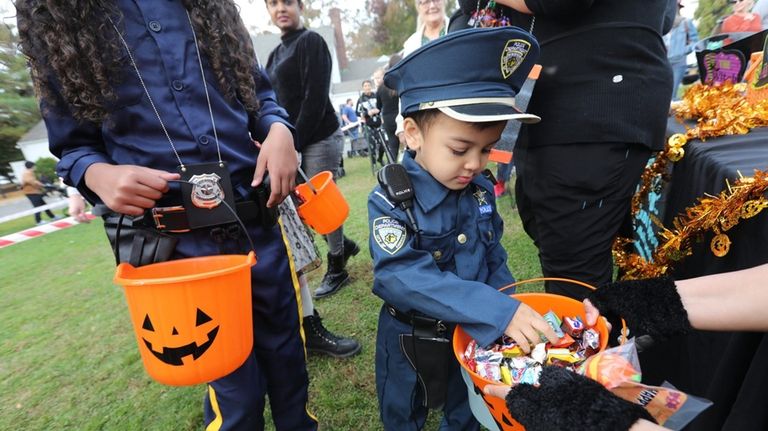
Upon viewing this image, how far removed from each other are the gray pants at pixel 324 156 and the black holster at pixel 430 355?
1767 mm

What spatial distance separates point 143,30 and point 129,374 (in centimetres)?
228

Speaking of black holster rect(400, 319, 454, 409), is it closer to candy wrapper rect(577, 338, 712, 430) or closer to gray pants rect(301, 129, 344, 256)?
candy wrapper rect(577, 338, 712, 430)

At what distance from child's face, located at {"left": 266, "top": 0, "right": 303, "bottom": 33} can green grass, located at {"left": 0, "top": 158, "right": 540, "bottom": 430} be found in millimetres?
2012

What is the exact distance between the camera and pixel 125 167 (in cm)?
108

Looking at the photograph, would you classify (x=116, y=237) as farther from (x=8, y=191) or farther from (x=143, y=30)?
(x=8, y=191)

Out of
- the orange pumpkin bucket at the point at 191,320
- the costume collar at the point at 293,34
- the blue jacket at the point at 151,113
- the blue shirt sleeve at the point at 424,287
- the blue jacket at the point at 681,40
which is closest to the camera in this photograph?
the orange pumpkin bucket at the point at 191,320

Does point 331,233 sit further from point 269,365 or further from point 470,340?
point 470,340

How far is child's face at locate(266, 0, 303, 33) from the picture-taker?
2562 mm

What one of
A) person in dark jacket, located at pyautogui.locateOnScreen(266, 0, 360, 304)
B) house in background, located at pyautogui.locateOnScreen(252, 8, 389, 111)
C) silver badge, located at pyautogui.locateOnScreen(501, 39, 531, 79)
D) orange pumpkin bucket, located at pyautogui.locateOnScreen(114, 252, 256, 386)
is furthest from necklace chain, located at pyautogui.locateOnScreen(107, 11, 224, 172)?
house in background, located at pyautogui.locateOnScreen(252, 8, 389, 111)

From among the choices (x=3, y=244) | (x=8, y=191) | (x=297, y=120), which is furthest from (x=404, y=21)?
(x=297, y=120)

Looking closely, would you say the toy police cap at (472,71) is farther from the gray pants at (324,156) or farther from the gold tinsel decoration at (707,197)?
the gray pants at (324,156)

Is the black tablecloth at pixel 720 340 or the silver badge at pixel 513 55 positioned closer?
the black tablecloth at pixel 720 340

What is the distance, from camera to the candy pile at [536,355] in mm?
985

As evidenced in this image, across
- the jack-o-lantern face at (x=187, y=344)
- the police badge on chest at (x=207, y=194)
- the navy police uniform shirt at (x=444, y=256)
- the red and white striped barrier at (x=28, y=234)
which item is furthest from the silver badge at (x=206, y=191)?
the red and white striped barrier at (x=28, y=234)
